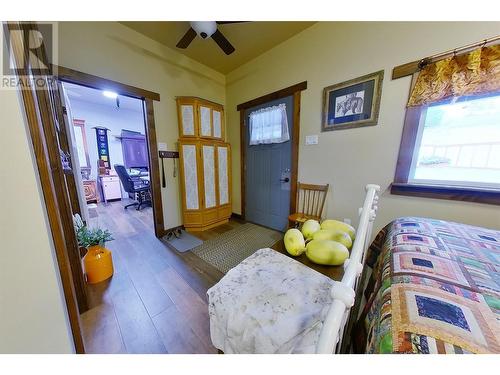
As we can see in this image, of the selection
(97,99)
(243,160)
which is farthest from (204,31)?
(97,99)

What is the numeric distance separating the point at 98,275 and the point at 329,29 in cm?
350

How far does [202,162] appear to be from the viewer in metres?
2.56

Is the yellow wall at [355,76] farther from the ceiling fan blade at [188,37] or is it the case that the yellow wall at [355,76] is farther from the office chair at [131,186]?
the office chair at [131,186]

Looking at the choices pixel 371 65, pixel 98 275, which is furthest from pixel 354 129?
pixel 98 275

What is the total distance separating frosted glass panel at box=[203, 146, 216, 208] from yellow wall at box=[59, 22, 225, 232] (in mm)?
457

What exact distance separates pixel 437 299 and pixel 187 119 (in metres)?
2.76

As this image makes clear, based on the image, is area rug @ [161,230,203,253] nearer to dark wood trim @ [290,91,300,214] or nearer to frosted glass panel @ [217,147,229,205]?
frosted glass panel @ [217,147,229,205]

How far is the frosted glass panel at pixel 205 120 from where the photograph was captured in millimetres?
2496

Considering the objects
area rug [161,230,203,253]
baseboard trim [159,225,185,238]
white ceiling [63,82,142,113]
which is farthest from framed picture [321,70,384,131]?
white ceiling [63,82,142,113]

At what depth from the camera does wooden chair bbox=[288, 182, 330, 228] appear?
2119 millimetres

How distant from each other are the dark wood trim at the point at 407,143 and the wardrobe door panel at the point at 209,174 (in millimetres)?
2281

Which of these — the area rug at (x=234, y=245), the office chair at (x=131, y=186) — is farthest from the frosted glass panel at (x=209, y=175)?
the office chair at (x=131, y=186)

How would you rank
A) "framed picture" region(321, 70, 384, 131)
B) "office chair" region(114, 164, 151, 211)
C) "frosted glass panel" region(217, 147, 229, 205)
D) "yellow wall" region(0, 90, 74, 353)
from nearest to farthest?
"yellow wall" region(0, 90, 74, 353) → "framed picture" region(321, 70, 384, 131) → "frosted glass panel" region(217, 147, 229, 205) → "office chair" region(114, 164, 151, 211)

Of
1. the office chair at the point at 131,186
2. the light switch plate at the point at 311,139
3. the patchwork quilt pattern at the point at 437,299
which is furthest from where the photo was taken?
the office chair at the point at 131,186
